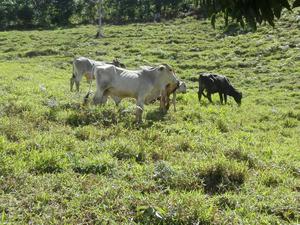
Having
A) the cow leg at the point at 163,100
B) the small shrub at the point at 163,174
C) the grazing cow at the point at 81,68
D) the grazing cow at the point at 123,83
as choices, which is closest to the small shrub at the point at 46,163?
the small shrub at the point at 163,174

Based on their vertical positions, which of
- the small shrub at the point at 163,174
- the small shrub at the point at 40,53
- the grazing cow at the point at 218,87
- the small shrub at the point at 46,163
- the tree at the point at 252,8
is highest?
the tree at the point at 252,8

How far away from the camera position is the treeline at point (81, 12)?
201 ft

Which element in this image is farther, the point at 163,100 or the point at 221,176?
the point at 163,100

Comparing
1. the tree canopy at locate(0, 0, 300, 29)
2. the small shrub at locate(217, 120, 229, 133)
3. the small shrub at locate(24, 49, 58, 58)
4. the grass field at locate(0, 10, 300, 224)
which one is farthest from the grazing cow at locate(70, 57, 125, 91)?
the tree canopy at locate(0, 0, 300, 29)

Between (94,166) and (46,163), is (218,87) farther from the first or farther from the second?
(46,163)

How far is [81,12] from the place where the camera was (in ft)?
210

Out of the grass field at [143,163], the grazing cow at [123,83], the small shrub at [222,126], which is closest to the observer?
the grass field at [143,163]

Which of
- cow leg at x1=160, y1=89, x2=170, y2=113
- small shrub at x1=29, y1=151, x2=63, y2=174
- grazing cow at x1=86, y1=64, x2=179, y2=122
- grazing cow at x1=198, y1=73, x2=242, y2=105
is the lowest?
grazing cow at x1=198, y1=73, x2=242, y2=105

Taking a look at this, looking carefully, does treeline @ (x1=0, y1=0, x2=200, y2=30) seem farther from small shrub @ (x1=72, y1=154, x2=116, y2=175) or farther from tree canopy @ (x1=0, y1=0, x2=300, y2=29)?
small shrub @ (x1=72, y1=154, x2=116, y2=175)

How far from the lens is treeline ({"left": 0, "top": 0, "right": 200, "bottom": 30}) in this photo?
6112cm

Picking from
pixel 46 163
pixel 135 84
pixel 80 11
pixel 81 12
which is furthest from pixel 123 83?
pixel 80 11

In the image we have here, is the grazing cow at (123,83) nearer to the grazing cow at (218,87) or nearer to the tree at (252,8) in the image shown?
the grazing cow at (218,87)

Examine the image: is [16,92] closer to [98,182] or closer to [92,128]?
[92,128]

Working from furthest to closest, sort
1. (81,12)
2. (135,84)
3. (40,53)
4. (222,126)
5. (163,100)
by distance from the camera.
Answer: (81,12), (40,53), (163,100), (135,84), (222,126)
